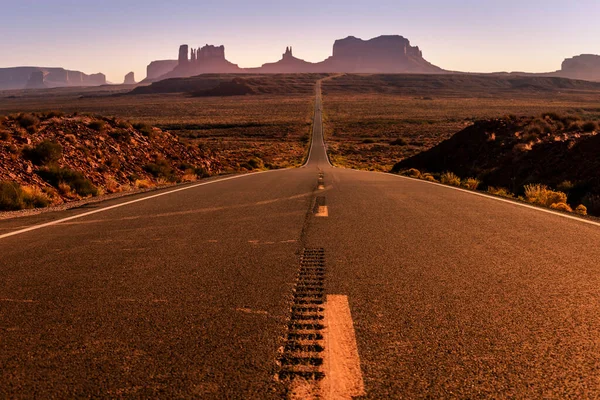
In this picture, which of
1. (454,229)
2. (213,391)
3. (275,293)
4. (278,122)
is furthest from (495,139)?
(278,122)

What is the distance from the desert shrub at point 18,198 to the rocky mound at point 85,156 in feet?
0.96

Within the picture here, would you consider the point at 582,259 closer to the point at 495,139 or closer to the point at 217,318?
the point at 217,318

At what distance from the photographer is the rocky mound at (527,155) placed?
14.3 metres

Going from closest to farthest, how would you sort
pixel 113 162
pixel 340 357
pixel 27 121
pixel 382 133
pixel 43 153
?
pixel 340 357 → pixel 43 153 → pixel 27 121 → pixel 113 162 → pixel 382 133

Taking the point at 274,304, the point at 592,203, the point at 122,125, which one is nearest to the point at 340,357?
the point at 274,304

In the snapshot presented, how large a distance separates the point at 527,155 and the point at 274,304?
17.3 m

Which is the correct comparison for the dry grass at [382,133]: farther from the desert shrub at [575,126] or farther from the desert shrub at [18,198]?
the desert shrub at [18,198]

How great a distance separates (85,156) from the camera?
52.0 ft

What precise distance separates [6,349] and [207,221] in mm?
4644

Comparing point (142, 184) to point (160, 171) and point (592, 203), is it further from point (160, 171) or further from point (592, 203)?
point (592, 203)

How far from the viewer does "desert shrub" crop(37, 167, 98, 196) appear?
42.0 feet

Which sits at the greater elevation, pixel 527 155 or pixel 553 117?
pixel 553 117

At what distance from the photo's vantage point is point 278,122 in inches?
3324

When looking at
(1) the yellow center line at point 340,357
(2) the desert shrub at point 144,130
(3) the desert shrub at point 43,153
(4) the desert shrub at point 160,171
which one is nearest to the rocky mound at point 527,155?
(1) the yellow center line at point 340,357
